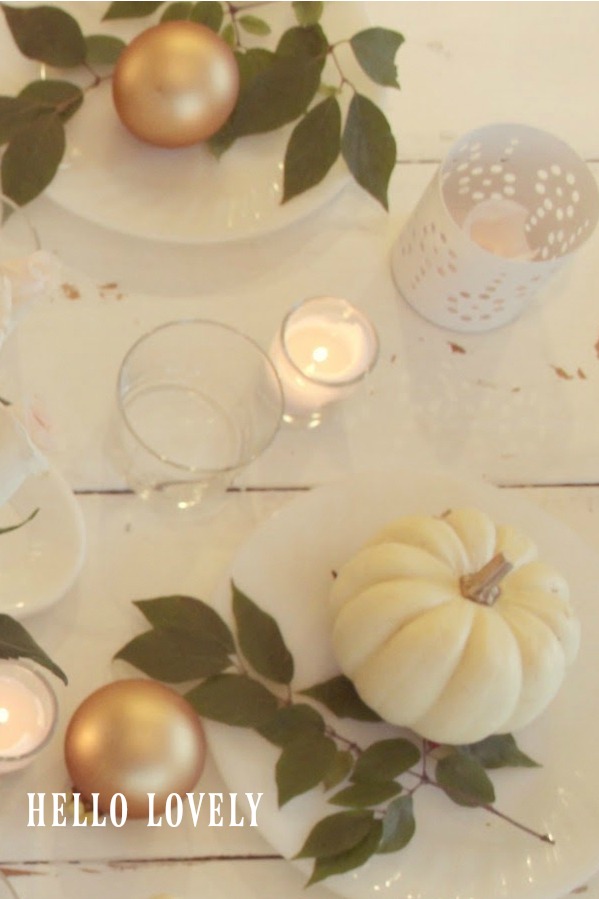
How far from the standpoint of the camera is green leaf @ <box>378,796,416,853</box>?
1.71 ft

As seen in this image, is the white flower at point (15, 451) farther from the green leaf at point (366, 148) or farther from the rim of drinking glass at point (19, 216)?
the green leaf at point (366, 148)

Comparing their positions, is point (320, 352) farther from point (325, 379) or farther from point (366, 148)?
point (366, 148)

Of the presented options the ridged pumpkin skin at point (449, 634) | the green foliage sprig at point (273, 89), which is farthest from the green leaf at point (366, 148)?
the ridged pumpkin skin at point (449, 634)

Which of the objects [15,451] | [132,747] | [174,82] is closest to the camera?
[15,451]

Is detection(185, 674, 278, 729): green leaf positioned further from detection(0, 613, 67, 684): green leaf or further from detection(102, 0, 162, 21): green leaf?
detection(102, 0, 162, 21): green leaf

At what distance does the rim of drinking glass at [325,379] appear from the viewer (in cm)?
61

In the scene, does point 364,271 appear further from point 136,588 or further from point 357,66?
point 136,588

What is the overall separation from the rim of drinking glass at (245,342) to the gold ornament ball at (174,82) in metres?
0.12

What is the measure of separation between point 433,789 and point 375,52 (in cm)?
44

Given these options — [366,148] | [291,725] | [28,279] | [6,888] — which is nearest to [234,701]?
[291,725]

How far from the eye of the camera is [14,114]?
628 millimetres

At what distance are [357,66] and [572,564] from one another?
35cm

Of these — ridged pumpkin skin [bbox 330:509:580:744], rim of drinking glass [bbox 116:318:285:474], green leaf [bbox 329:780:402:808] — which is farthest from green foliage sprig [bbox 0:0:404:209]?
green leaf [bbox 329:780:402:808]

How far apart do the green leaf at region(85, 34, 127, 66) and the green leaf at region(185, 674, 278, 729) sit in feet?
1.25
